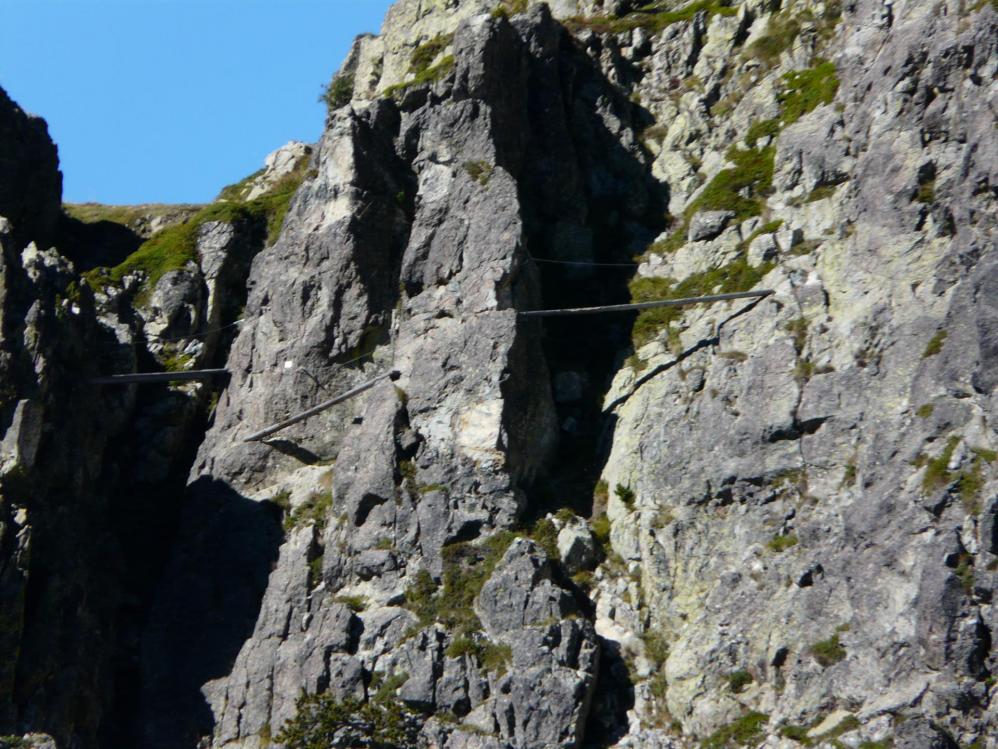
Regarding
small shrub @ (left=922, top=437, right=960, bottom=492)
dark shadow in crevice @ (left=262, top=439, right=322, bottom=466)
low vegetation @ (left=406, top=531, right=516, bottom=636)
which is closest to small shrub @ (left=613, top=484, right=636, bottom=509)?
low vegetation @ (left=406, top=531, right=516, bottom=636)

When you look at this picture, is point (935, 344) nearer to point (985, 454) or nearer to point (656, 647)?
point (985, 454)

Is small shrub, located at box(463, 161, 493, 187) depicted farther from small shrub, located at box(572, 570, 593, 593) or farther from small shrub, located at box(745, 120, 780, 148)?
small shrub, located at box(572, 570, 593, 593)

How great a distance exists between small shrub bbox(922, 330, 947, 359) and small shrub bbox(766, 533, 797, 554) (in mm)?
5298

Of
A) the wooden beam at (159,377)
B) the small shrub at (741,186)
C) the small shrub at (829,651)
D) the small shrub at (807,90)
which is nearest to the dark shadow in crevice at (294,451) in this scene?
the wooden beam at (159,377)

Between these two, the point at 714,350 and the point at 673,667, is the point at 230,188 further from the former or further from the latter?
the point at 673,667

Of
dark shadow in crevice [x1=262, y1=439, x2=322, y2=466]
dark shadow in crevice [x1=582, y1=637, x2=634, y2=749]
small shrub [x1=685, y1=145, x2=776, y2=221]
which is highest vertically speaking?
small shrub [x1=685, y1=145, x2=776, y2=221]

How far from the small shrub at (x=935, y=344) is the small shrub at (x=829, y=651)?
7.11 m

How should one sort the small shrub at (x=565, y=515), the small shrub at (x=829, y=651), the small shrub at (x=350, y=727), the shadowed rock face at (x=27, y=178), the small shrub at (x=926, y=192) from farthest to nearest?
the shadowed rock face at (x=27, y=178)
the small shrub at (x=565, y=515)
the small shrub at (x=926, y=192)
the small shrub at (x=350, y=727)
the small shrub at (x=829, y=651)

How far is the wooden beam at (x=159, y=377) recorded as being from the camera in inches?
Result: 1667

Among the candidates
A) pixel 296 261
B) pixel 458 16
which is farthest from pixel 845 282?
pixel 458 16

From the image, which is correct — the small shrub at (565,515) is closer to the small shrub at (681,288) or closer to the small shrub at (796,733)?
the small shrub at (681,288)

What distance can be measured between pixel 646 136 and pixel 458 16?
13.7 metres

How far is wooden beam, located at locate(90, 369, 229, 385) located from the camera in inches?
1667

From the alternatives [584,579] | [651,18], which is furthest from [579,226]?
[584,579]
